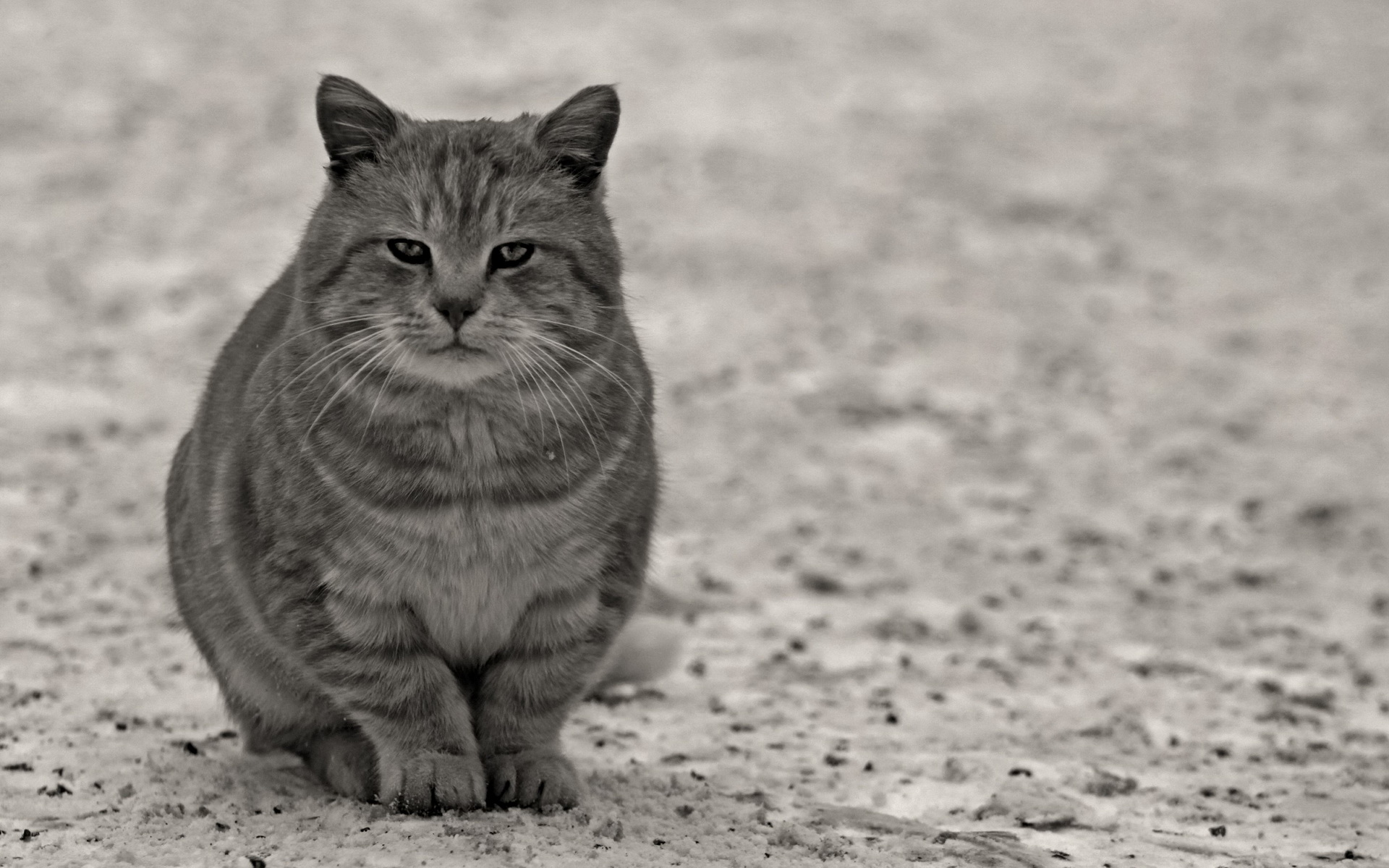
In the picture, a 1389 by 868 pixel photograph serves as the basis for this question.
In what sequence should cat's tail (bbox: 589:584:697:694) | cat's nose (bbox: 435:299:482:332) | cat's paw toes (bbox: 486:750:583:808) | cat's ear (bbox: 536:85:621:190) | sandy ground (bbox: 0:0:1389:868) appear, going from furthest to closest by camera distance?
cat's tail (bbox: 589:584:697:694), sandy ground (bbox: 0:0:1389:868), cat's ear (bbox: 536:85:621:190), cat's paw toes (bbox: 486:750:583:808), cat's nose (bbox: 435:299:482:332)

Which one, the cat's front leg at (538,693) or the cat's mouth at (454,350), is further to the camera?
the cat's front leg at (538,693)

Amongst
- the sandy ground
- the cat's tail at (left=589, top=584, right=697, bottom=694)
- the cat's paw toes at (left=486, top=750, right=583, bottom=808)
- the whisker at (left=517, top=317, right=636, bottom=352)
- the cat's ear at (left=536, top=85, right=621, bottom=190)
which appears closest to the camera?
the whisker at (left=517, top=317, right=636, bottom=352)

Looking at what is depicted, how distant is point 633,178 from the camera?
759 cm

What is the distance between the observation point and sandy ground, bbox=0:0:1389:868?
3.39 m

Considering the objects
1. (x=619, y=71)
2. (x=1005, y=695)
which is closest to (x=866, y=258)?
(x=619, y=71)

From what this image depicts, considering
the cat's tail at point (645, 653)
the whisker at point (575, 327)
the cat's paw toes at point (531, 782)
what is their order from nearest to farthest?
the whisker at point (575, 327) < the cat's paw toes at point (531, 782) < the cat's tail at point (645, 653)

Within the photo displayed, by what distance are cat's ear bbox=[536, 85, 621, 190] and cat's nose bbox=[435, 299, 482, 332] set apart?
1.48 ft

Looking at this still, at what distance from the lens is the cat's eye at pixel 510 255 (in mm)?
3080

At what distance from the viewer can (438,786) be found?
9.99 ft

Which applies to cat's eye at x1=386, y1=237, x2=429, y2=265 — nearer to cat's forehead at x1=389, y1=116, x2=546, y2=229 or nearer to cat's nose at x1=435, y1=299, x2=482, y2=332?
cat's forehead at x1=389, y1=116, x2=546, y2=229

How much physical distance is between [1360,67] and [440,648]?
295 inches

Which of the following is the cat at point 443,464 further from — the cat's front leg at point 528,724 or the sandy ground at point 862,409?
the sandy ground at point 862,409

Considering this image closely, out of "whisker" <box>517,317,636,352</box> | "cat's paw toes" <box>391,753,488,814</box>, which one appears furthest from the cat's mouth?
"cat's paw toes" <box>391,753,488,814</box>

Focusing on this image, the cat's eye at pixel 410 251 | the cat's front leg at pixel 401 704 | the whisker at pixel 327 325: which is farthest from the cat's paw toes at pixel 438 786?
the cat's eye at pixel 410 251
